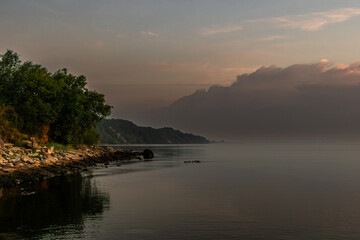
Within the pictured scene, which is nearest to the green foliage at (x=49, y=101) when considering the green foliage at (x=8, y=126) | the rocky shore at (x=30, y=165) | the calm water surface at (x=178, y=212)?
the green foliage at (x=8, y=126)

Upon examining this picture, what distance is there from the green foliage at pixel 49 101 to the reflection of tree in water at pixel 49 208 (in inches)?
1462

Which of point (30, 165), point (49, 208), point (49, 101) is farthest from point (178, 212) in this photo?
point (49, 101)

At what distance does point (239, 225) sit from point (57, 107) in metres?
62.4

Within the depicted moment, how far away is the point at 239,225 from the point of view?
2252cm

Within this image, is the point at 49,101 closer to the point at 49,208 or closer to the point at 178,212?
the point at 49,208

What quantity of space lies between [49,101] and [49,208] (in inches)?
2120

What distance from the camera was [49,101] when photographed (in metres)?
76.6

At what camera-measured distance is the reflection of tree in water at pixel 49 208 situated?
21.3 m

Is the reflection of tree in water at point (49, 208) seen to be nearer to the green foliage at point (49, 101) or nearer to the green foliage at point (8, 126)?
the green foliage at point (8, 126)

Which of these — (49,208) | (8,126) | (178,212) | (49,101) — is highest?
(49,101)

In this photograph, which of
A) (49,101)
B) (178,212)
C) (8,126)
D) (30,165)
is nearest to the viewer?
(178,212)

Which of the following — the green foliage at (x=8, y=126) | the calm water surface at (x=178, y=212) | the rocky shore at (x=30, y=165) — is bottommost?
the calm water surface at (x=178, y=212)

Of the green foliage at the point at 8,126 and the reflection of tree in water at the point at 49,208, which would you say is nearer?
the reflection of tree in water at the point at 49,208

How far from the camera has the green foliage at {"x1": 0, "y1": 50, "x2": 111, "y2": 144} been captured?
7288cm
